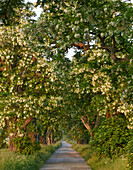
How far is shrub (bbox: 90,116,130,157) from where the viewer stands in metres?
16.3

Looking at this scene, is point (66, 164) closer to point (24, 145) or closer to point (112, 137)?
point (24, 145)

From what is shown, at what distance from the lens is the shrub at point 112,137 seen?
16266mm

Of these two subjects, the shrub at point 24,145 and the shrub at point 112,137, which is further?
the shrub at point 24,145

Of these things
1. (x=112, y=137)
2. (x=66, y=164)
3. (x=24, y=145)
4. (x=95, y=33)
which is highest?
(x=95, y=33)

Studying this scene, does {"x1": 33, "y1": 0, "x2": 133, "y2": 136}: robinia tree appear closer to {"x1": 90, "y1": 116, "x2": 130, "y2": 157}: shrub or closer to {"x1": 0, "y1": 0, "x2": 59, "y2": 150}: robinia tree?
{"x1": 90, "y1": 116, "x2": 130, "y2": 157}: shrub

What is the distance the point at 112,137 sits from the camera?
1659 cm

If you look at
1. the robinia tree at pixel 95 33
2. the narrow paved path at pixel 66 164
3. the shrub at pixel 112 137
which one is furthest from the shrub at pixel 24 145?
the robinia tree at pixel 95 33

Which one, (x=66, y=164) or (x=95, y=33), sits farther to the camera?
(x=66, y=164)

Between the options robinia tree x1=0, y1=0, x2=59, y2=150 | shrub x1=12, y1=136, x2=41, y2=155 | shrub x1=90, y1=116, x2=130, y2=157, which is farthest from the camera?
shrub x1=12, y1=136, x2=41, y2=155

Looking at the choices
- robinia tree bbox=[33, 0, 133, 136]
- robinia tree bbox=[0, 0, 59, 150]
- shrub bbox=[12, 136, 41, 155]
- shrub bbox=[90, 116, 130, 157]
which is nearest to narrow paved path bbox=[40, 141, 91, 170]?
shrub bbox=[12, 136, 41, 155]

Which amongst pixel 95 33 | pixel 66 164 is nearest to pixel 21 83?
pixel 66 164

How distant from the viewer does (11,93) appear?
18.6 meters

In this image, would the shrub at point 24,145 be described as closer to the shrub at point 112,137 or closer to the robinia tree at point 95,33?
the shrub at point 112,137

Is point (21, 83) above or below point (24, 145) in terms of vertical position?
above
